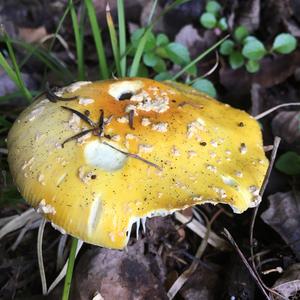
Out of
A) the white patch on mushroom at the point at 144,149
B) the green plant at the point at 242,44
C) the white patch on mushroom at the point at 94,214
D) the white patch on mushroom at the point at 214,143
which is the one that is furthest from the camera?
the green plant at the point at 242,44

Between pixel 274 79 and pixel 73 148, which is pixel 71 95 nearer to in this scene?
pixel 73 148

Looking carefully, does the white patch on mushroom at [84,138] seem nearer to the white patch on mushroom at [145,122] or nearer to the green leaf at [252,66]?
the white patch on mushroom at [145,122]

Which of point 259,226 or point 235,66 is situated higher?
point 235,66

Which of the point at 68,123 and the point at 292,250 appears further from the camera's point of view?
the point at 292,250

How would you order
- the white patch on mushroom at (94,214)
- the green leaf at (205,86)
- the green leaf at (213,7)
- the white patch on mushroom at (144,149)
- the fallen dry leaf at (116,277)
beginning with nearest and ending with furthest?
the white patch on mushroom at (94,214), the white patch on mushroom at (144,149), the fallen dry leaf at (116,277), the green leaf at (205,86), the green leaf at (213,7)

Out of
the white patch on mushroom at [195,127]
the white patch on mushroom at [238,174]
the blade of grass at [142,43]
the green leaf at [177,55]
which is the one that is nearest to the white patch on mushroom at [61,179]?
the white patch on mushroom at [195,127]

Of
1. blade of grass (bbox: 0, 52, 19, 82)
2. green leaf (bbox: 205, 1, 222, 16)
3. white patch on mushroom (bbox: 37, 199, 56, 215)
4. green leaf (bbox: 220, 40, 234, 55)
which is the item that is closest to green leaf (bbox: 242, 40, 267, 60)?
green leaf (bbox: 220, 40, 234, 55)

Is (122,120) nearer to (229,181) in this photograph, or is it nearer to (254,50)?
(229,181)

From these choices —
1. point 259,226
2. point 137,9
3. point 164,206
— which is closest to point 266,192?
point 259,226
